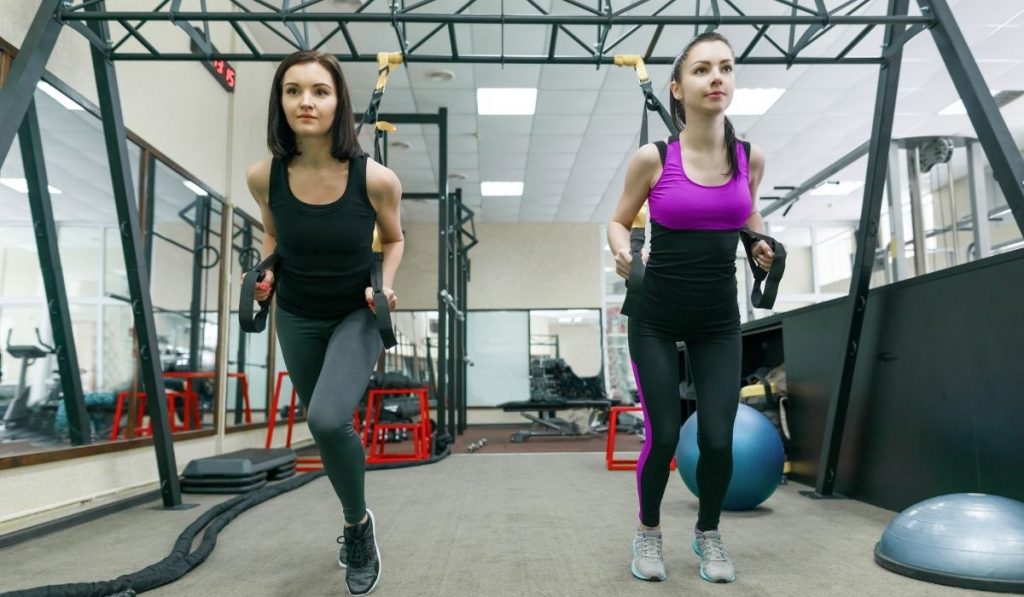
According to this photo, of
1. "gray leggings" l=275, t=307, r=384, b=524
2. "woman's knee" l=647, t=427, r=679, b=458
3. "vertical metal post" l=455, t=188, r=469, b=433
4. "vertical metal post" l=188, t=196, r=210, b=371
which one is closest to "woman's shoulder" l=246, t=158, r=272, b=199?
"gray leggings" l=275, t=307, r=384, b=524

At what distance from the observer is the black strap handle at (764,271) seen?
171 centimetres

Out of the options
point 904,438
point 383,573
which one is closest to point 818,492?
point 904,438

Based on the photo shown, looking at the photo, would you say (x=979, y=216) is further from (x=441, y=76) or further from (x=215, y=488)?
(x=215, y=488)

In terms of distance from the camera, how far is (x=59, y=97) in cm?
303

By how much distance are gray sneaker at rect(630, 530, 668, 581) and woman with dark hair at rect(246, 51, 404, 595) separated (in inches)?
28.9

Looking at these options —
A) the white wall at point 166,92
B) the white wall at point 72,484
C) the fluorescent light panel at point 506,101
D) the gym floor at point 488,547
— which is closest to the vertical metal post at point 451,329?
the fluorescent light panel at point 506,101

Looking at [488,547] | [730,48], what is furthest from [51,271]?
[730,48]

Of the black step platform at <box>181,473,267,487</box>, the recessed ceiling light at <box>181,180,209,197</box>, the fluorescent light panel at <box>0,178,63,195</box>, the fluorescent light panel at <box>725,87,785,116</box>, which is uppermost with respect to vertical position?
the fluorescent light panel at <box>725,87,785,116</box>

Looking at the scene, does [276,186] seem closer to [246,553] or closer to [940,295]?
[246,553]

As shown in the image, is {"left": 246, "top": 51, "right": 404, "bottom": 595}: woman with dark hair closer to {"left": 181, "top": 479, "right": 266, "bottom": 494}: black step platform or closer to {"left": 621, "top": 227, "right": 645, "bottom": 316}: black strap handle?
{"left": 621, "top": 227, "right": 645, "bottom": 316}: black strap handle

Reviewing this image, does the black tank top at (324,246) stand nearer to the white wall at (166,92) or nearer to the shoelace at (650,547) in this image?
the shoelace at (650,547)

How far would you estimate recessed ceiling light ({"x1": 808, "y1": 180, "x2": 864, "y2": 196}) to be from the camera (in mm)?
9273

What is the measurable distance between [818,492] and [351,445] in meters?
2.48

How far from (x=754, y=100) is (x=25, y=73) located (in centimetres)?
639
